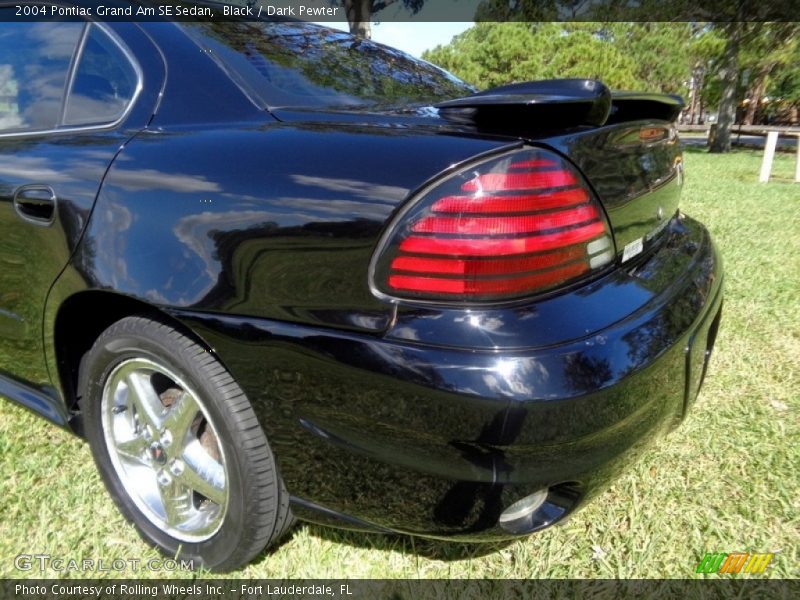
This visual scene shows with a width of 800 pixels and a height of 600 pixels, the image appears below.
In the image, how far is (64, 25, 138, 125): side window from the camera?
5.72 feet

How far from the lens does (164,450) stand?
1686 mm

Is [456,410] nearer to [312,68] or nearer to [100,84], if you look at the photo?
[312,68]

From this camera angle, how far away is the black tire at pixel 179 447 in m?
1.44

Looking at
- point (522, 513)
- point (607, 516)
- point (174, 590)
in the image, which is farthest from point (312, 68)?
point (607, 516)

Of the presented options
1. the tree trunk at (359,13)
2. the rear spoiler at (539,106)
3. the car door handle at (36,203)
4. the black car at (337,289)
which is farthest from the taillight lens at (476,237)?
the tree trunk at (359,13)

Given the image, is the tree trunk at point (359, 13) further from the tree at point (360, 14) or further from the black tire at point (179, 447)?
the black tire at point (179, 447)

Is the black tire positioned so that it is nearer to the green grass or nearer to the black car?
the black car

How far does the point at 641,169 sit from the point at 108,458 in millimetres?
1761

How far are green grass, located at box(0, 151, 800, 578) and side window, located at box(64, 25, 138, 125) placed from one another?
120cm

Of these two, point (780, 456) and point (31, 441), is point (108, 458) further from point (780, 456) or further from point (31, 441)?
point (780, 456)

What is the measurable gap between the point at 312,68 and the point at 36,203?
92cm

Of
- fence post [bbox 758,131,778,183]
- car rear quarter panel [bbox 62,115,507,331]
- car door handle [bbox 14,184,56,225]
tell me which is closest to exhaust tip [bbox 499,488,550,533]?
car rear quarter panel [bbox 62,115,507,331]

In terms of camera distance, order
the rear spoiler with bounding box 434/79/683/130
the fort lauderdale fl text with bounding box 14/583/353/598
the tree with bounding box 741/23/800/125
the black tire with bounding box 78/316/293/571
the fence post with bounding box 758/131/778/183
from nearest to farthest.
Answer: the rear spoiler with bounding box 434/79/683/130, the black tire with bounding box 78/316/293/571, the fort lauderdale fl text with bounding box 14/583/353/598, the fence post with bounding box 758/131/778/183, the tree with bounding box 741/23/800/125

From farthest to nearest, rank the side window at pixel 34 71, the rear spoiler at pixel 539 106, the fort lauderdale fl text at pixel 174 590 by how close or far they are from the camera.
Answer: the side window at pixel 34 71 < the fort lauderdale fl text at pixel 174 590 < the rear spoiler at pixel 539 106
